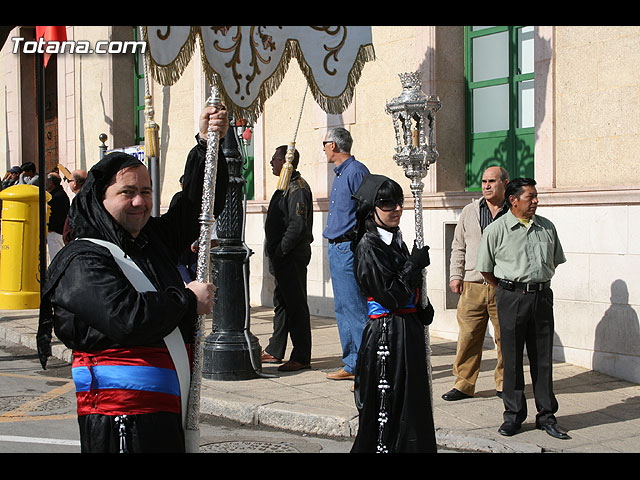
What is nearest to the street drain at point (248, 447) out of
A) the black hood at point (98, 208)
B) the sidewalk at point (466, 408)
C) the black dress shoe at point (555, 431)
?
the sidewalk at point (466, 408)

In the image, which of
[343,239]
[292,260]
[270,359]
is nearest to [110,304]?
[343,239]

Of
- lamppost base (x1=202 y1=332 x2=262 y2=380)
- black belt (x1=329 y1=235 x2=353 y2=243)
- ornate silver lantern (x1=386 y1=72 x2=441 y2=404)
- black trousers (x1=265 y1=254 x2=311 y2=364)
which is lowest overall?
lamppost base (x1=202 y1=332 x2=262 y2=380)

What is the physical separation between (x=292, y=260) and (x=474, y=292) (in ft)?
6.42

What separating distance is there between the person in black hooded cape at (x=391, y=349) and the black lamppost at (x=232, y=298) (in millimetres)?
2858

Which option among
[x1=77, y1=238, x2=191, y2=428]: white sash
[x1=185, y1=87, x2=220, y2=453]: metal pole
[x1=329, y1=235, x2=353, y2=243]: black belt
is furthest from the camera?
[x1=329, y1=235, x2=353, y2=243]: black belt

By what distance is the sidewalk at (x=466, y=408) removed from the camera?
587 centimetres

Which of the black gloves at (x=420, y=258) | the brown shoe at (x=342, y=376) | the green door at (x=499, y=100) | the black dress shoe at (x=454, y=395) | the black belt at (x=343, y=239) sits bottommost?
the black dress shoe at (x=454, y=395)

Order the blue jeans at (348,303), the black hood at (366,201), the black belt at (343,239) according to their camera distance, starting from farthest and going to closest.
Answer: the black belt at (343,239) < the blue jeans at (348,303) < the black hood at (366,201)

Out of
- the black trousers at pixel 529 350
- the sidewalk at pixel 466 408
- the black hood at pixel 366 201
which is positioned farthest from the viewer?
the black trousers at pixel 529 350

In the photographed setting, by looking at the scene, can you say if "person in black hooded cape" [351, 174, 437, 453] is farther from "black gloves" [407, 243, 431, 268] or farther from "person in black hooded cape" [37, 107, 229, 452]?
"person in black hooded cape" [37, 107, 229, 452]

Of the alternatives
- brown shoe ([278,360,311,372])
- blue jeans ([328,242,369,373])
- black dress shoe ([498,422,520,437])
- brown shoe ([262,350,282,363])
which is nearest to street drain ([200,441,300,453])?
black dress shoe ([498,422,520,437])

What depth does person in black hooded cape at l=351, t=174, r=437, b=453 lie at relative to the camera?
476cm

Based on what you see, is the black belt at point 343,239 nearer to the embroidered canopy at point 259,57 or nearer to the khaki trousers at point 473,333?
the khaki trousers at point 473,333
